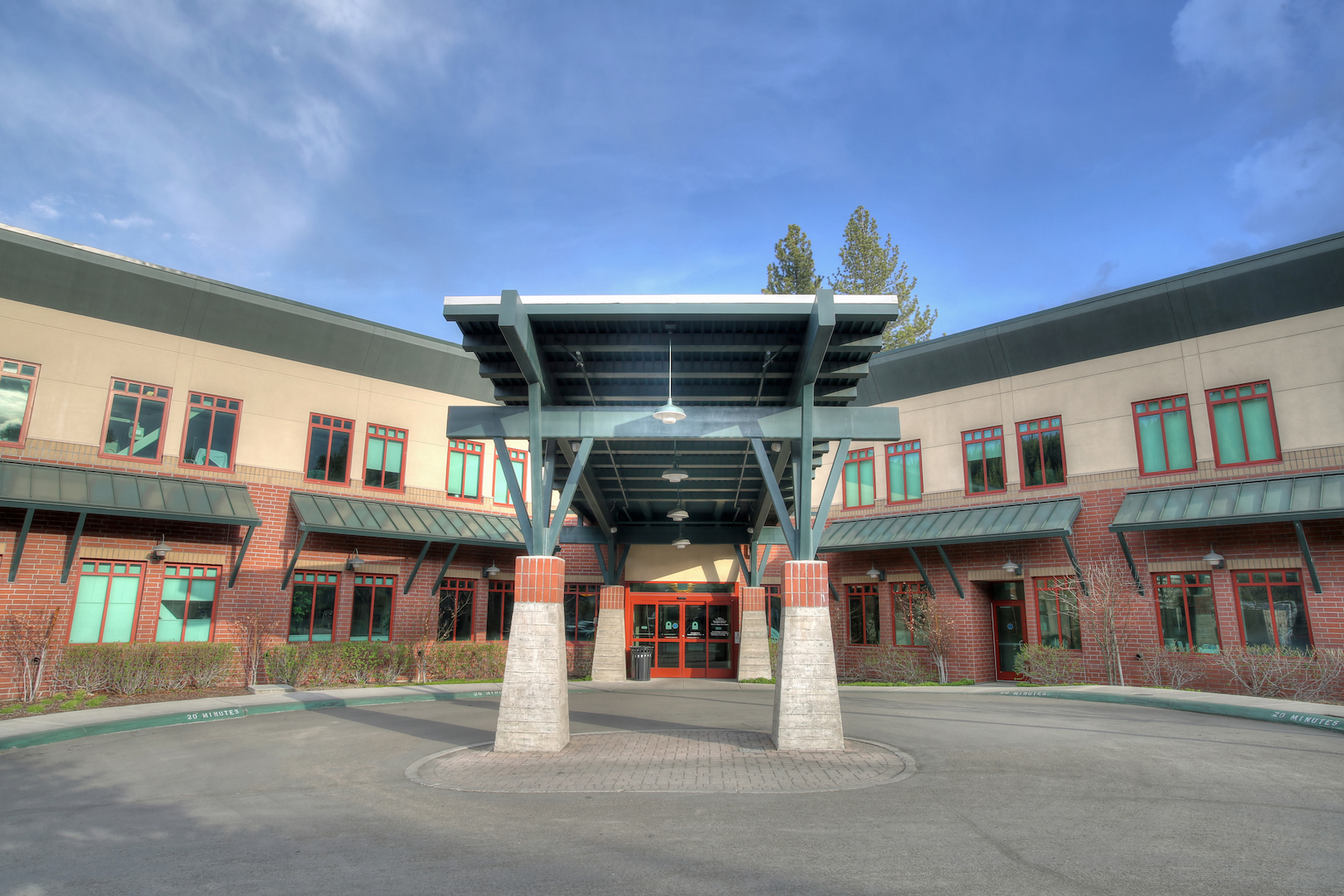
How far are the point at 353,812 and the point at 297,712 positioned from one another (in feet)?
27.1

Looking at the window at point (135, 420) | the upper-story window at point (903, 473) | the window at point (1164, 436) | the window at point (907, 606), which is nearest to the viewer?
the window at point (135, 420)

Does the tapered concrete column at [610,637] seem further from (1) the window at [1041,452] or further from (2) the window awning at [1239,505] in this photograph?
(2) the window awning at [1239,505]

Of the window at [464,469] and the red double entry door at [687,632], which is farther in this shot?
the red double entry door at [687,632]

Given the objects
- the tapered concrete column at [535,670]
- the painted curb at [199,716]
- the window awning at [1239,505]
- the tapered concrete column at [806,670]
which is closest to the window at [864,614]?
the window awning at [1239,505]

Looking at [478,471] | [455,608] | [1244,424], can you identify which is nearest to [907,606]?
[1244,424]

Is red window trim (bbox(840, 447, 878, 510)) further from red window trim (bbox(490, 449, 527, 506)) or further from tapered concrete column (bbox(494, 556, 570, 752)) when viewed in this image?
tapered concrete column (bbox(494, 556, 570, 752))

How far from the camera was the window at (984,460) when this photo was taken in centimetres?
2161

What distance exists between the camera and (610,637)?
2339 centimetres

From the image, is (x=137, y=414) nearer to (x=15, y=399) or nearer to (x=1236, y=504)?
(x=15, y=399)

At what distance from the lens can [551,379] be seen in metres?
13.0

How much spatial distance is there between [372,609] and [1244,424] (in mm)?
21085

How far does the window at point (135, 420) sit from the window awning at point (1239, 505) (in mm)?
21534

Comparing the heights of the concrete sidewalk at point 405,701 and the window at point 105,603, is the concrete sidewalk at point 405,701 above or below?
below


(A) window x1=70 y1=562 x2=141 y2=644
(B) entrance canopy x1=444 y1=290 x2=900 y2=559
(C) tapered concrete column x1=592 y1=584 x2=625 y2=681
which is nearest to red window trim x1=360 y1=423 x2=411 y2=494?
(A) window x1=70 y1=562 x2=141 y2=644
